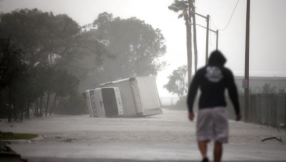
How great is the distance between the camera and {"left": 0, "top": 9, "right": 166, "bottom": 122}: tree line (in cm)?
2838

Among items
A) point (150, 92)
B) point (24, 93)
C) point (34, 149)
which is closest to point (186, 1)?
point (150, 92)

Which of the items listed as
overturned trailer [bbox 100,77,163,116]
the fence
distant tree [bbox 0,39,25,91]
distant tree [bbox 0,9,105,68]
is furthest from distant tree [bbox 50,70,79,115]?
distant tree [bbox 0,39,25,91]

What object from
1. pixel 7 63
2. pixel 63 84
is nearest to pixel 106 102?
pixel 63 84

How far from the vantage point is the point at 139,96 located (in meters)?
34.8

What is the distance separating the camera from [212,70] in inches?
297

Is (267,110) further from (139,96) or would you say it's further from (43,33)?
(43,33)

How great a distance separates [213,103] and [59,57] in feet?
185

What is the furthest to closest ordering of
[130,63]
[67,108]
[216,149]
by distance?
1. [130,63]
2. [67,108]
3. [216,149]

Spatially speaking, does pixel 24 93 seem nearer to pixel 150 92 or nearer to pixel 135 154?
pixel 150 92

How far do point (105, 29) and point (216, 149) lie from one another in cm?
8352

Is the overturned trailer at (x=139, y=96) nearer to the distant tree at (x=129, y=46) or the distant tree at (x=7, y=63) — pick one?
the distant tree at (x=7, y=63)

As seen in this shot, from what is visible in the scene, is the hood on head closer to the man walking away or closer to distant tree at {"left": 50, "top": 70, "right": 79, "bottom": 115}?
the man walking away

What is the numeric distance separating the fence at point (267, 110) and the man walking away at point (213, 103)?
16836mm

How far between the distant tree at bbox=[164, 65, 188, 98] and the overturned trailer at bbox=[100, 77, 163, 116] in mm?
47043
